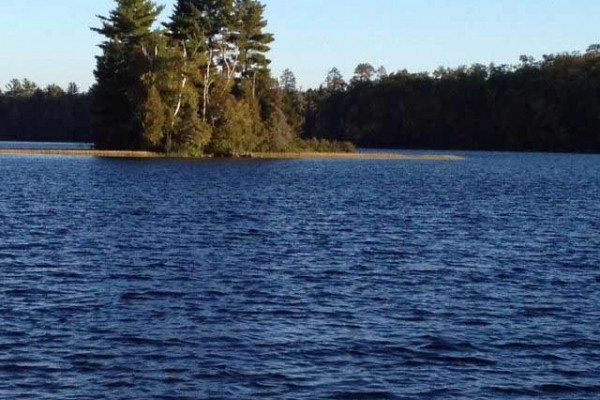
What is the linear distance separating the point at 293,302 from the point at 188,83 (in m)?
82.7

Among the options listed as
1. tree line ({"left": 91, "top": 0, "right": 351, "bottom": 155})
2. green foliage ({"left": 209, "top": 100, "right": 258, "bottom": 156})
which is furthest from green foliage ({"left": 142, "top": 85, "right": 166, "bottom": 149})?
green foliage ({"left": 209, "top": 100, "right": 258, "bottom": 156})

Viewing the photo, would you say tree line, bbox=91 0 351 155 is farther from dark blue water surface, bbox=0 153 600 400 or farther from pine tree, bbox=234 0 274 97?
dark blue water surface, bbox=0 153 600 400

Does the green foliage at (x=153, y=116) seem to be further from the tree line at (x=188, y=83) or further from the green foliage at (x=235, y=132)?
the green foliage at (x=235, y=132)

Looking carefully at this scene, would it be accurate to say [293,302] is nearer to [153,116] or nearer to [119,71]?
[153,116]

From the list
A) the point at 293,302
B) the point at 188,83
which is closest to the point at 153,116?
the point at 188,83

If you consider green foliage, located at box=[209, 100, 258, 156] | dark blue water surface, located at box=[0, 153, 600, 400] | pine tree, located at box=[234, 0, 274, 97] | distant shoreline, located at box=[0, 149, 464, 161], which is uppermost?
pine tree, located at box=[234, 0, 274, 97]

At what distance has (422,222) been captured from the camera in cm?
4647

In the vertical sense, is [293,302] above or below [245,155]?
below

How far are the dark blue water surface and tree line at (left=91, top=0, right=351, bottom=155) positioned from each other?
1966 inches

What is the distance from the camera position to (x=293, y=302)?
961 inches

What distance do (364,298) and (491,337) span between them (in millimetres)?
4751

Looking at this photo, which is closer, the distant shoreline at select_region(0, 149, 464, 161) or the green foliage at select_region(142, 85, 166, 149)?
the green foliage at select_region(142, 85, 166, 149)

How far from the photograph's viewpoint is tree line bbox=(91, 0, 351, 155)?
10212 cm

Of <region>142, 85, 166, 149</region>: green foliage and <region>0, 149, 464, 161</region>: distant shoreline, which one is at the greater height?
<region>142, 85, 166, 149</region>: green foliage
